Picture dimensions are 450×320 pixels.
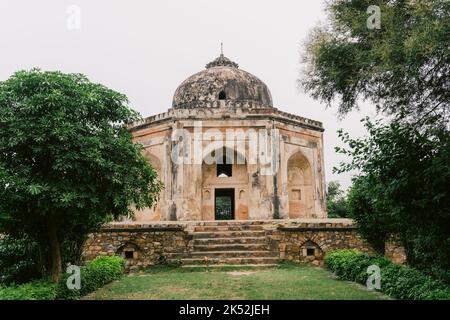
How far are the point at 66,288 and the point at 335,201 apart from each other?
2233cm

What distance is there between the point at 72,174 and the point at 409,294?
5.21 m

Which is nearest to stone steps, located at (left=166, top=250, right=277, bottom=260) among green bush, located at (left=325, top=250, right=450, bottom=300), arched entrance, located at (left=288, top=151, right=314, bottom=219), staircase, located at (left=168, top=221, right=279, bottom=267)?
staircase, located at (left=168, top=221, right=279, bottom=267)

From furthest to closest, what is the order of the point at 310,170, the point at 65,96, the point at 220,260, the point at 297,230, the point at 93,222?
the point at 310,170 → the point at 297,230 → the point at 220,260 → the point at 93,222 → the point at 65,96

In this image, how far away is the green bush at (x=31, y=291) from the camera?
576cm

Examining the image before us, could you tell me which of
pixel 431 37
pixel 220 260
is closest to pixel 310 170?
pixel 220 260

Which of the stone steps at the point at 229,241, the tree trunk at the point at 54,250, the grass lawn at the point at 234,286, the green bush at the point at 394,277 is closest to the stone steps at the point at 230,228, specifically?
the stone steps at the point at 229,241

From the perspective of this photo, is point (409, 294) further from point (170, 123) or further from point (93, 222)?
point (170, 123)

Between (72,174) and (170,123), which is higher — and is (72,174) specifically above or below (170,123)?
below

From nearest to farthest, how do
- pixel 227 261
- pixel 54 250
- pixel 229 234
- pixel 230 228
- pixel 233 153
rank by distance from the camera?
pixel 54 250, pixel 227 261, pixel 229 234, pixel 230 228, pixel 233 153

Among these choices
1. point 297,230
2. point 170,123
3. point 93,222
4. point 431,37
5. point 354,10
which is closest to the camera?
point 431,37

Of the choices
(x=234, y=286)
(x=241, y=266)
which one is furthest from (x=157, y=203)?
(x=234, y=286)

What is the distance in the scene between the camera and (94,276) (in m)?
8.55

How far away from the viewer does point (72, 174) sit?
7066 mm

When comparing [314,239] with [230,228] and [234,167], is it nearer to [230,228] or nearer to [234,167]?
[230,228]
